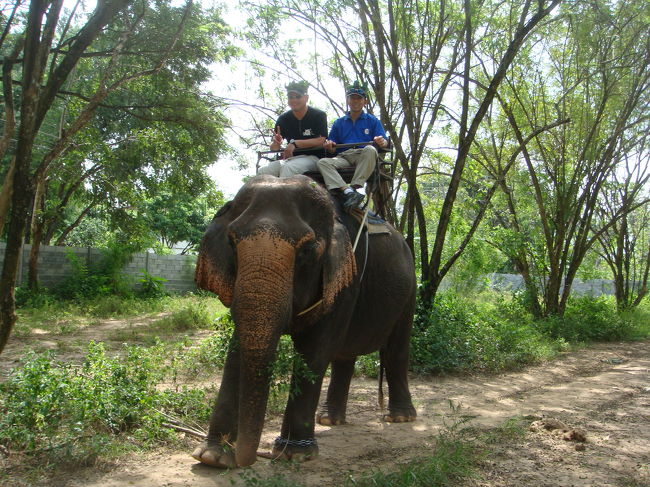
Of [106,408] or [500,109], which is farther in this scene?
[500,109]

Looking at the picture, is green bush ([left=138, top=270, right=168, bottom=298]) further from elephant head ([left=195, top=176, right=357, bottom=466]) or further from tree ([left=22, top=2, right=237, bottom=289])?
elephant head ([left=195, top=176, right=357, bottom=466])

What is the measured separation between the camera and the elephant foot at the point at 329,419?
6.60 metres

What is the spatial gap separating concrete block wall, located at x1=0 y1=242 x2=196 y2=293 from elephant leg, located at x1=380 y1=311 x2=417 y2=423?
13.1 meters

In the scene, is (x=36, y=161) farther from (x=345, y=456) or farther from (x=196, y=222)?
(x=196, y=222)

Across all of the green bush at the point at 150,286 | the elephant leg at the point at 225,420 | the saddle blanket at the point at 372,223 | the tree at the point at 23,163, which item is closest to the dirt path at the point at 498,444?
the elephant leg at the point at 225,420

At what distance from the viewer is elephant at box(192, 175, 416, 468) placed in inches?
155

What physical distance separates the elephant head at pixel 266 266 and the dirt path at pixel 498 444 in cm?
66

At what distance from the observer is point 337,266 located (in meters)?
4.65

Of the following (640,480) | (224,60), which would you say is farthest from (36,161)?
(640,480)

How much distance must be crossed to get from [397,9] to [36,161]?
12.0 m

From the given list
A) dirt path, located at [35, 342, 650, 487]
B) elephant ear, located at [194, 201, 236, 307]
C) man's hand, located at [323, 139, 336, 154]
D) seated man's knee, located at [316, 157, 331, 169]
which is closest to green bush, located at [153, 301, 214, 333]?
dirt path, located at [35, 342, 650, 487]

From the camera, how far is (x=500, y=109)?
1712 centimetres

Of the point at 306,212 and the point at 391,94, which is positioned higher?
the point at 391,94

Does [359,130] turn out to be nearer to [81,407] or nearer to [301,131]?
[301,131]
